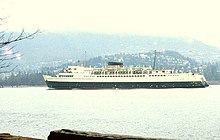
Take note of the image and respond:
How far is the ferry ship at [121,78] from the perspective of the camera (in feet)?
366

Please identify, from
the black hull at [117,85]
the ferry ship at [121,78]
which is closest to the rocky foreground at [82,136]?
the ferry ship at [121,78]

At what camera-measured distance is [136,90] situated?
12250cm

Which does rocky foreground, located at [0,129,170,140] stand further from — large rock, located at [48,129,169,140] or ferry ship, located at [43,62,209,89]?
ferry ship, located at [43,62,209,89]

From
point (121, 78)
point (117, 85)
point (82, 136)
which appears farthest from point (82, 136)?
point (117, 85)

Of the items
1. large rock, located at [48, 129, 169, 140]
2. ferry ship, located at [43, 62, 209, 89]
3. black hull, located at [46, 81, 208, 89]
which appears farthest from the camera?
black hull, located at [46, 81, 208, 89]

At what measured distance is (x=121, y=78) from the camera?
4400 inches

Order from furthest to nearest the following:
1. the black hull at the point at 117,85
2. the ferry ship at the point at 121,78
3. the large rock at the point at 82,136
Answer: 1. the black hull at the point at 117,85
2. the ferry ship at the point at 121,78
3. the large rock at the point at 82,136

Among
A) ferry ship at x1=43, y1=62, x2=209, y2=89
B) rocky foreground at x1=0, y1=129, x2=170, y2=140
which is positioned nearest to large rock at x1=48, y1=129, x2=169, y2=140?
rocky foreground at x1=0, y1=129, x2=170, y2=140

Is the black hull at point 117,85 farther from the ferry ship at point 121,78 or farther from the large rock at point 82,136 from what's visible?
the large rock at point 82,136

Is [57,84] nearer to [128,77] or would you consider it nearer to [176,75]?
[128,77]

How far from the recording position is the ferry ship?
112 meters

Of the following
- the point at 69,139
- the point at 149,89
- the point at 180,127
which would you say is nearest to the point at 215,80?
the point at 149,89

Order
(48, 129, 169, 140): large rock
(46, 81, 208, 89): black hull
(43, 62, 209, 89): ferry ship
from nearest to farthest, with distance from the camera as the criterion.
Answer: (48, 129, 169, 140): large rock
(43, 62, 209, 89): ferry ship
(46, 81, 208, 89): black hull

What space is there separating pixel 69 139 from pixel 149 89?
389 ft
